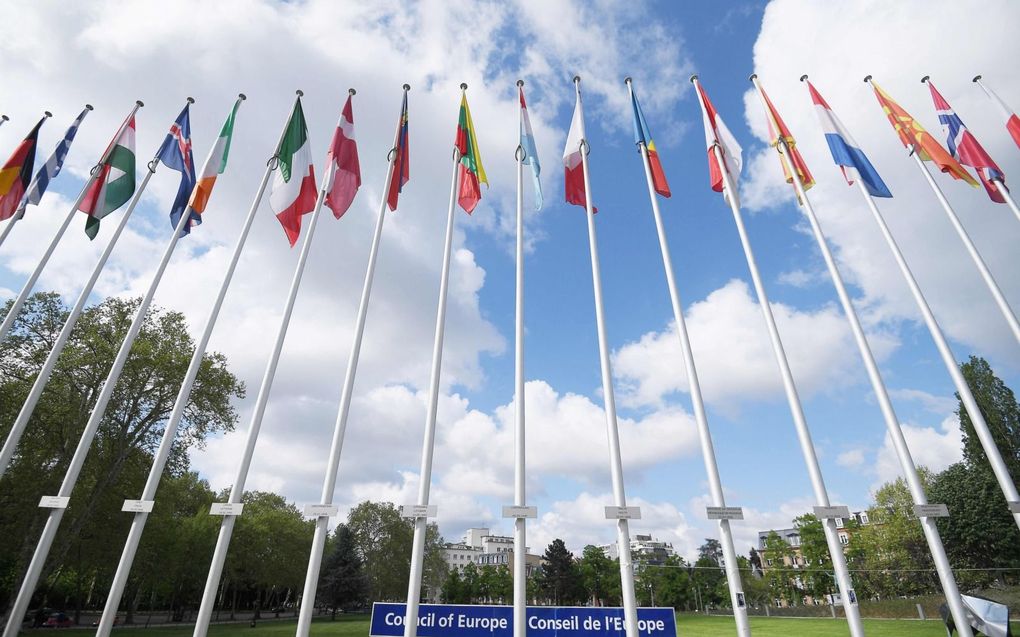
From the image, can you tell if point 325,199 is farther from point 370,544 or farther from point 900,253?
point 370,544

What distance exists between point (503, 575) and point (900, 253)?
282 ft

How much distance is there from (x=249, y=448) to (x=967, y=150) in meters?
20.8

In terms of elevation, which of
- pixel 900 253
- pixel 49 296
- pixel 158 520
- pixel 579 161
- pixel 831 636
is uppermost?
pixel 49 296

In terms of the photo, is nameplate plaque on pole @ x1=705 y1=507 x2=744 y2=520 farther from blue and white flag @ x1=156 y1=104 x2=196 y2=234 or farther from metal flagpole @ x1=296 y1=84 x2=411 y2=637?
blue and white flag @ x1=156 y1=104 x2=196 y2=234

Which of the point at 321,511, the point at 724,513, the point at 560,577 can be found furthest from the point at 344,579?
the point at 724,513

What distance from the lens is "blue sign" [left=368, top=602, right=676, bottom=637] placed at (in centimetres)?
1033

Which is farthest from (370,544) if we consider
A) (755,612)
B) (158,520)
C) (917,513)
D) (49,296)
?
A: (917,513)

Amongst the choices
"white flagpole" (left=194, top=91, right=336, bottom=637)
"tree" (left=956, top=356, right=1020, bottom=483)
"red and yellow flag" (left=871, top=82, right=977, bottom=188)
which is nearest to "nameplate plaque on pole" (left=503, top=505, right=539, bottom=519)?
"white flagpole" (left=194, top=91, right=336, bottom=637)

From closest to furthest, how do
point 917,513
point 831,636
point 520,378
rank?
point 917,513 < point 520,378 < point 831,636

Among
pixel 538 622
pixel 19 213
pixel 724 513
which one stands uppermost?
Answer: pixel 19 213

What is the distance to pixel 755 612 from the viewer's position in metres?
52.3

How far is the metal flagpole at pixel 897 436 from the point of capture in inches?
380

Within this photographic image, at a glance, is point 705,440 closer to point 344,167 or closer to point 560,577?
point 344,167

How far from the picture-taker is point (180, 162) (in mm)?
15789
